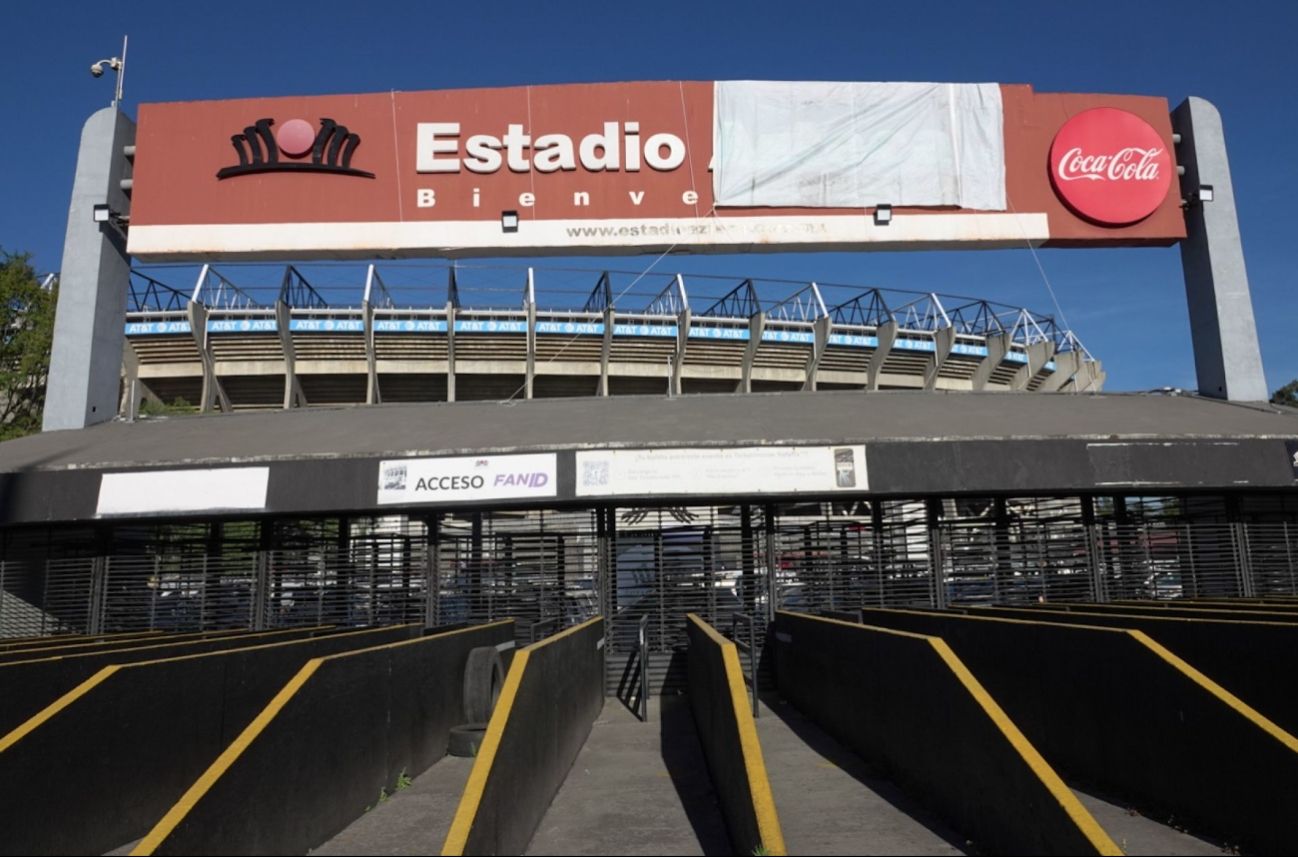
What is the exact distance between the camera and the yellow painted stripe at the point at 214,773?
4.93 meters

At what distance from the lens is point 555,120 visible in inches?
815

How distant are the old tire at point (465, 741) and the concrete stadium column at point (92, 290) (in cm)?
1373

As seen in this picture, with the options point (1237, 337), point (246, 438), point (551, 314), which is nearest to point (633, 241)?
point (246, 438)

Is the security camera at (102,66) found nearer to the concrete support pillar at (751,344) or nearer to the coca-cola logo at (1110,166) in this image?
the coca-cola logo at (1110,166)

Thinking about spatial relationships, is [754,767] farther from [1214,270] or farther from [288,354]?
[288,354]

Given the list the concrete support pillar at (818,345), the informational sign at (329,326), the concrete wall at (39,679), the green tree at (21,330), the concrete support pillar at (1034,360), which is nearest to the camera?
the concrete wall at (39,679)

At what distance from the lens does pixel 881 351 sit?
49500mm

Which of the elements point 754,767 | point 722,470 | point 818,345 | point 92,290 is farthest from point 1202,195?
point 818,345

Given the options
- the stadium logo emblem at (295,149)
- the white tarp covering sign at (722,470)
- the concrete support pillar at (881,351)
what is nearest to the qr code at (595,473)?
the white tarp covering sign at (722,470)

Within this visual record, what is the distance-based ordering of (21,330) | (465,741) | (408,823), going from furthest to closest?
(21,330)
(465,741)
(408,823)

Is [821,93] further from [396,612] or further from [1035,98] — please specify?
[396,612]

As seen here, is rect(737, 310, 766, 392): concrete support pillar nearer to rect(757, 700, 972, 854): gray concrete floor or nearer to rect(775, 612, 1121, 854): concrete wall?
rect(775, 612, 1121, 854): concrete wall

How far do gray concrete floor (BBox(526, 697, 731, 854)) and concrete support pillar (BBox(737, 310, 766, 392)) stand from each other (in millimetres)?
36778

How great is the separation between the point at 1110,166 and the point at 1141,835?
18.6 meters
